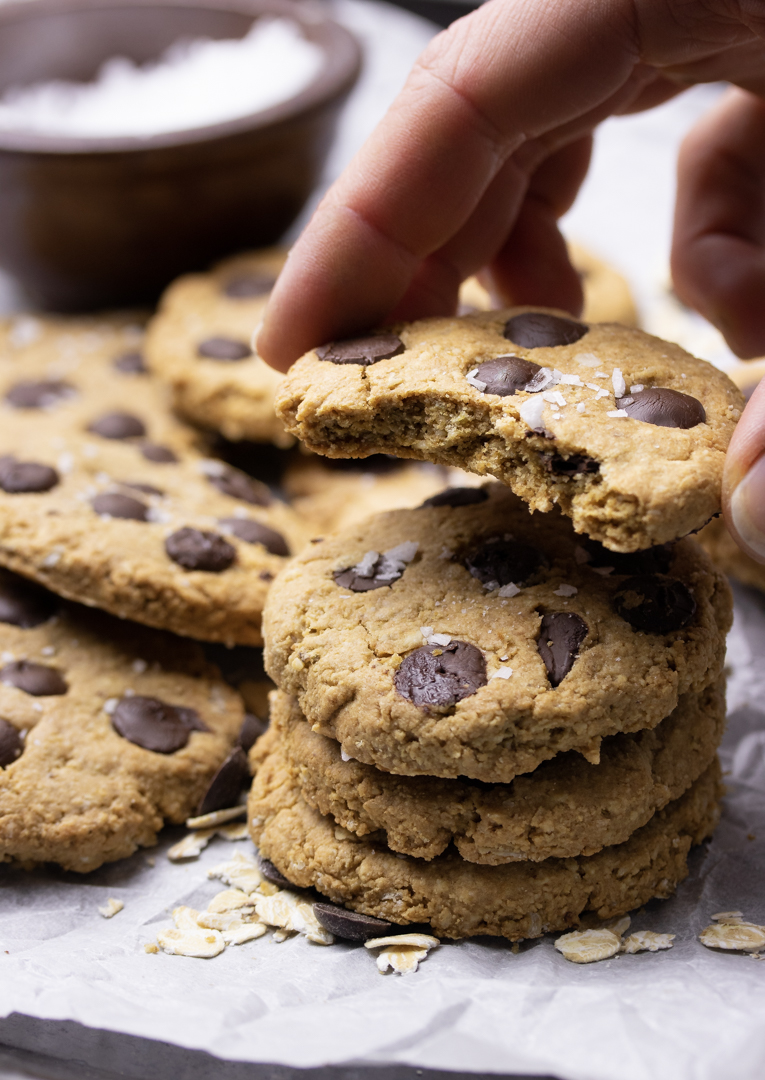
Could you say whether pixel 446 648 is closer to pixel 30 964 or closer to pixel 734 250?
pixel 30 964

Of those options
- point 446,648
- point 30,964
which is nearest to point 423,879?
point 446,648

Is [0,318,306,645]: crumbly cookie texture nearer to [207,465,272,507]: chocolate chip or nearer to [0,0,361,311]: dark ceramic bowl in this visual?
[207,465,272,507]: chocolate chip

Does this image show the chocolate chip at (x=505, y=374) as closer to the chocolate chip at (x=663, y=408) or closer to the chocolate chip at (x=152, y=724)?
the chocolate chip at (x=663, y=408)

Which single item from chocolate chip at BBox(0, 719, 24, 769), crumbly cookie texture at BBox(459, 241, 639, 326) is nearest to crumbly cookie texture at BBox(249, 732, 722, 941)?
chocolate chip at BBox(0, 719, 24, 769)

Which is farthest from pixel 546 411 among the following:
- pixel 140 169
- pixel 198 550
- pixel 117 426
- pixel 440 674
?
pixel 140 169

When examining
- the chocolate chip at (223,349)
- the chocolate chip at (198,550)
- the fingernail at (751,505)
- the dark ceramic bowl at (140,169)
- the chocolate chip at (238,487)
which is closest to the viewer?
the fingernail at (751,505)

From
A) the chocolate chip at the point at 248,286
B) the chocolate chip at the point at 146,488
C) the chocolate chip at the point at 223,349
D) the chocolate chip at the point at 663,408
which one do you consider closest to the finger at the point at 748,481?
the chocolate chip at the point at 663,408
